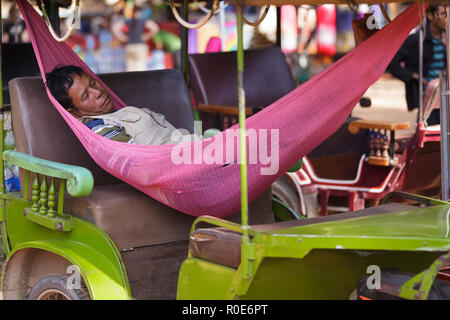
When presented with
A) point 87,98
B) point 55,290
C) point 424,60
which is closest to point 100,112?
point 87,98

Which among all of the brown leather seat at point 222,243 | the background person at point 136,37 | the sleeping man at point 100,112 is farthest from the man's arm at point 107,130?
the background person at point 136,37

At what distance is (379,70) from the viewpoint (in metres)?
2.87

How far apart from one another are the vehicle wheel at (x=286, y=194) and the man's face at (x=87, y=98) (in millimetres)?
1697

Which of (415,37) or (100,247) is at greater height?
(415,37)

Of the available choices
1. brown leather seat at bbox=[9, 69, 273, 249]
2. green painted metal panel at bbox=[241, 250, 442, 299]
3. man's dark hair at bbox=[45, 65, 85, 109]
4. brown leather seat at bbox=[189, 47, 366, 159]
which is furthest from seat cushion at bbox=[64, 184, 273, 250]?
brown leather seat at bbox=[189, 47, 366, 159]

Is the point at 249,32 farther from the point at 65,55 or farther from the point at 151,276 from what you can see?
the point at 151,276

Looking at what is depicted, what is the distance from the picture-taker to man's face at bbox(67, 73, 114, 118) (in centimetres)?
342

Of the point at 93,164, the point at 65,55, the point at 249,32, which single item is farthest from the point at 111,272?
the point at 249,32

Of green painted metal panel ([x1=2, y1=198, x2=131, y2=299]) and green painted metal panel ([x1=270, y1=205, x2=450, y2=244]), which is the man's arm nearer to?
green painted metal panel ([x1=2, y1=198, x2=131, y2=299])

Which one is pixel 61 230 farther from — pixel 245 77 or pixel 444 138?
pixel 245 77

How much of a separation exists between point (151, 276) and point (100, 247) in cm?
25

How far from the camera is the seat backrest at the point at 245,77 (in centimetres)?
566

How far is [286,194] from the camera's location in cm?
493

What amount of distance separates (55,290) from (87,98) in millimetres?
932
